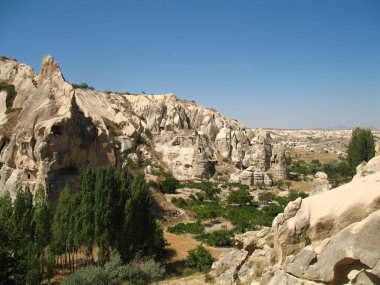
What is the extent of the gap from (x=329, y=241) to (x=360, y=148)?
180 ft

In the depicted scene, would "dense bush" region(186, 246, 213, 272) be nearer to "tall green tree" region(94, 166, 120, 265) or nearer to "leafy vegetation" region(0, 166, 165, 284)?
"leafy vegetation" region(0, 166, 165, 284)

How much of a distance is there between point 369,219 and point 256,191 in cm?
3643

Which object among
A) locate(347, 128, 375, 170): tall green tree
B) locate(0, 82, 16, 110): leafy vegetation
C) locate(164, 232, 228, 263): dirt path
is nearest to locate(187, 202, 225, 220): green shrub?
locate(164, 232, 228, 263): dirt path

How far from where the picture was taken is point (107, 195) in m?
17.4

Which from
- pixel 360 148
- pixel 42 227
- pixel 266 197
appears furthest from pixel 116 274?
pixel 360 148

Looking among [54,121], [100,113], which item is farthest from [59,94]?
[100,113]

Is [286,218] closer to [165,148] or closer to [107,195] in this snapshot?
[107,195]

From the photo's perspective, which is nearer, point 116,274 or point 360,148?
point 116,274

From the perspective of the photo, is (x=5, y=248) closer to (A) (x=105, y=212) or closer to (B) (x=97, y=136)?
(A) (x=105, y=212)

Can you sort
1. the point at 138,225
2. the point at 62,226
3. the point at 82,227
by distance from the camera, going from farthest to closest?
the point at 138,225, the point at 62,226, the point at 82,227

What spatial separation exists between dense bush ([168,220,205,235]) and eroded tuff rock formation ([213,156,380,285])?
14.1 metres

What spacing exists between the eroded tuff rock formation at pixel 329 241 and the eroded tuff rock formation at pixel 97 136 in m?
17.8

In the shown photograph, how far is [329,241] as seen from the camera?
9867 millimetres

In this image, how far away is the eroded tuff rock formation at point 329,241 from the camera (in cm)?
884
